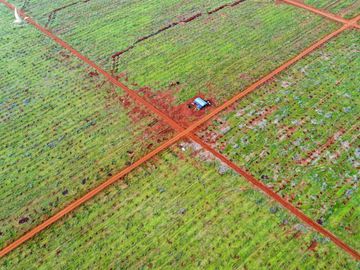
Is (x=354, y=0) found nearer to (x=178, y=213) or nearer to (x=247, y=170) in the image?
(x=247, y=170)

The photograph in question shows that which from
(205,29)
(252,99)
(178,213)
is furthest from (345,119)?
(205,29)

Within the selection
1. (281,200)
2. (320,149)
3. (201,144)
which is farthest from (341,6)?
(281,200)

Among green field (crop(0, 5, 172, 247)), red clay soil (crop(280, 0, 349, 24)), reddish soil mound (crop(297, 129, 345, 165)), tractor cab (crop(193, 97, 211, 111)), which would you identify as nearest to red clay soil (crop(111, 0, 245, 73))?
green field (crop(0, 5, 172, 247))

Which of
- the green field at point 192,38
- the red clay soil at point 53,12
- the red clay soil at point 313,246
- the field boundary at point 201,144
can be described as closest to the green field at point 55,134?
the field boundary at point 201,144

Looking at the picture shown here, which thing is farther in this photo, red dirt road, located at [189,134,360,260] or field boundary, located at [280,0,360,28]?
field boundary, located at [280,0,360,28]

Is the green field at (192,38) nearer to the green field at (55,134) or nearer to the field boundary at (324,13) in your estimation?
the field boundary at (324,13)

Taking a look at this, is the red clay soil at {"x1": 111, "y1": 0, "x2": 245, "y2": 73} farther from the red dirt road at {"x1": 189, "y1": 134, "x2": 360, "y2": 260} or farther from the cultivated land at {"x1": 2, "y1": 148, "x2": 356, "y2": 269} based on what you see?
the cultivated land at {"x1": 2, "y1": 148, "x2": 356, "y2": 269}

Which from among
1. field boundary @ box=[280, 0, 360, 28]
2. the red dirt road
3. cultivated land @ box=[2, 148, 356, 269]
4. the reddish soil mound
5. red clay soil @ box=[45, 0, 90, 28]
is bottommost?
cultivated land @ box=[2, 148, 356, 269]
